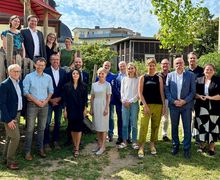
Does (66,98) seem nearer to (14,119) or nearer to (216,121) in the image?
(14,119)

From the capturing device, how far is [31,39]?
8.20 meters

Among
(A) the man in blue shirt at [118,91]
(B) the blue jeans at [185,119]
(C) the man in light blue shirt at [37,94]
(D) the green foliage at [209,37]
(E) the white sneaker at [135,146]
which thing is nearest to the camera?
(C) the man in light blue shirt at [37,94]

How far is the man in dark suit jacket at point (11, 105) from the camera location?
677 centimetres

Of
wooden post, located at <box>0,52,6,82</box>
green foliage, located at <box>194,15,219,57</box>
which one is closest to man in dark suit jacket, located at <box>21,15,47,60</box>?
wooden post, located at <box>0,52,6,82</box>

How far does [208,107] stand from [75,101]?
2.81 metres

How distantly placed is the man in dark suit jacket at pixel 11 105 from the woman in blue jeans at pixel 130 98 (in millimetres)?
2283

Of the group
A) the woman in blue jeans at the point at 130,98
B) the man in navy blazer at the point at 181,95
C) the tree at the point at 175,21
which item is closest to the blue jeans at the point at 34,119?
the woman in blue jeans at the point at 130,98

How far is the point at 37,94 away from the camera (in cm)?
734

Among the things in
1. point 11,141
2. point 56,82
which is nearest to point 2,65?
point 56,82

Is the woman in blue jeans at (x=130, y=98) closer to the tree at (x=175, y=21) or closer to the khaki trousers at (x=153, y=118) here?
the khaki trousers at (x=153, y=118)

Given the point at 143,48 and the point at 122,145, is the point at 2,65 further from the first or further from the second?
the point at 143,48

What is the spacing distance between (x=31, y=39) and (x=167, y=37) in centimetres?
1754

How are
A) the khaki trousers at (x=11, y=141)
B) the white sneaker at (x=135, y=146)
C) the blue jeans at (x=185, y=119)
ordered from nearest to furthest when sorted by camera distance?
the khaki trousers at (x=11, y=141) → the blue jeans at (x=185, y=119) → the white sneaker at (x=135, y=146)

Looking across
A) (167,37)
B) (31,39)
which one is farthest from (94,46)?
(31,39)
